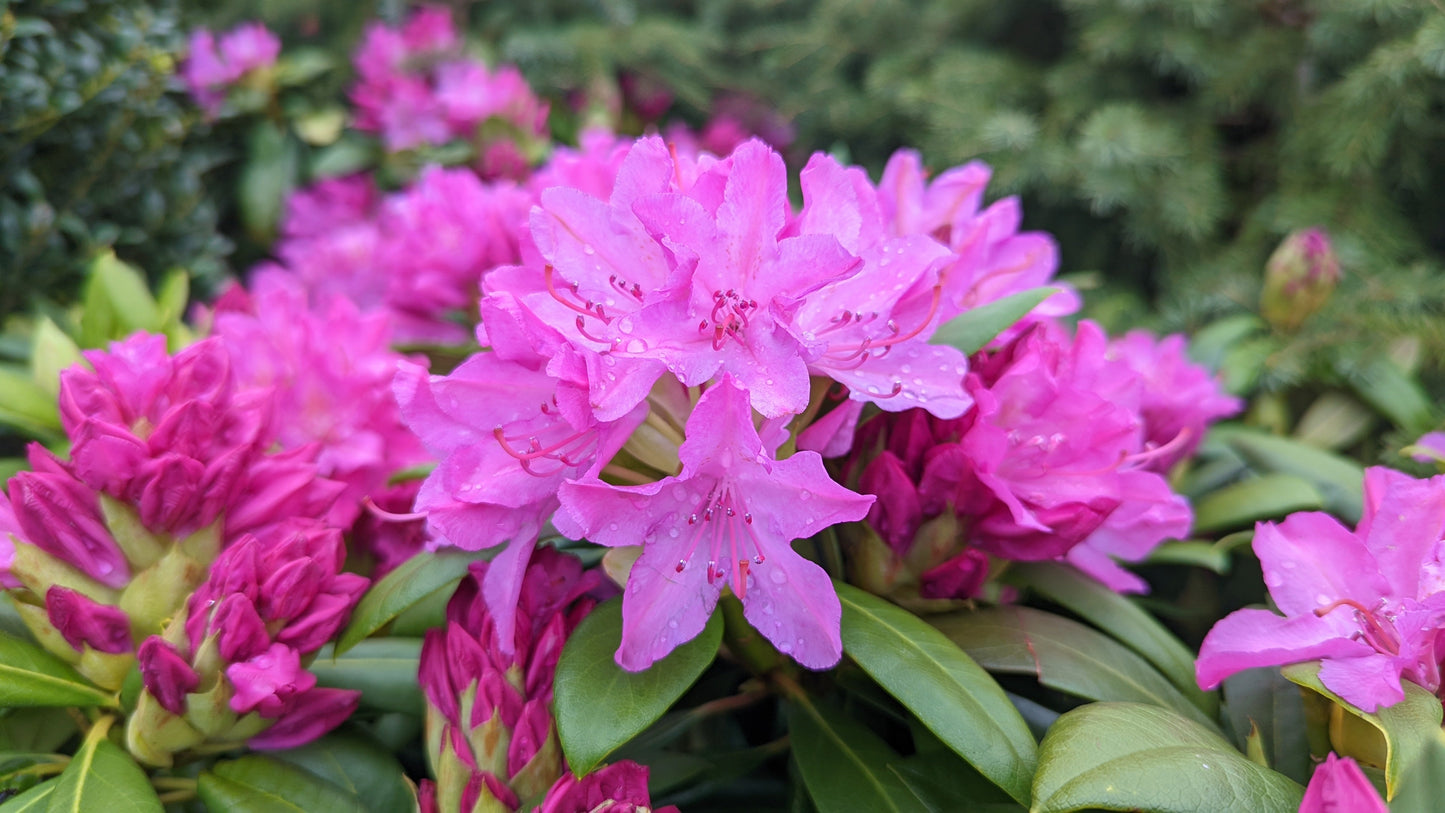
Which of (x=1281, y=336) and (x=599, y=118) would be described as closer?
(x=1281, y=336)

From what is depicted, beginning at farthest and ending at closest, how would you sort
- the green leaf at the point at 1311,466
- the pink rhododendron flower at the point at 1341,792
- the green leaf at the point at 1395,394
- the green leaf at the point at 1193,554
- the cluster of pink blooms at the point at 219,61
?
the cluster of pink blooms at the point at 219,61 → the green leaf at the point at 1395,394 → the green leaf at the point at 1311,466 → the green leaf at the point at 1193,554 → the pink rhododendron flower at the point at 1341,792

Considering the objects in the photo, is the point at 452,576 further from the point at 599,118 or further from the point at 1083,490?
the point at 599,118

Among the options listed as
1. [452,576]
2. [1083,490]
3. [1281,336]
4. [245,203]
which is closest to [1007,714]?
[1083,490]

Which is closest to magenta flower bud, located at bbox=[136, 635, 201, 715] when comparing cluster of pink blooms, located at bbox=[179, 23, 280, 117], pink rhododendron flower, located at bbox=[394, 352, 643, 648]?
pink rhododendron flower, located at bbox=[394, 352, 643, 648]

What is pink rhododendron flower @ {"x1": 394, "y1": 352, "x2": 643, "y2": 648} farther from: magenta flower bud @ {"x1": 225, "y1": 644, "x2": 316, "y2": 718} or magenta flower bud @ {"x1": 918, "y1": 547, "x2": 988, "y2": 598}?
magenta flower bud @ {"x1": 918, "y1": 547, "x2": 988, "y2": 598}

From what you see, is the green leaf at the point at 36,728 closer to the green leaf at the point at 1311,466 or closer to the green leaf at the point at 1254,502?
the green leaf at the point at 1254,502

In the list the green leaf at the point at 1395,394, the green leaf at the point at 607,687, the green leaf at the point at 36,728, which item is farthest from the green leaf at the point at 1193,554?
the green leaf at the point at 36,728

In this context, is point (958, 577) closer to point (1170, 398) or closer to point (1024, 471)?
point (1024, 471)
